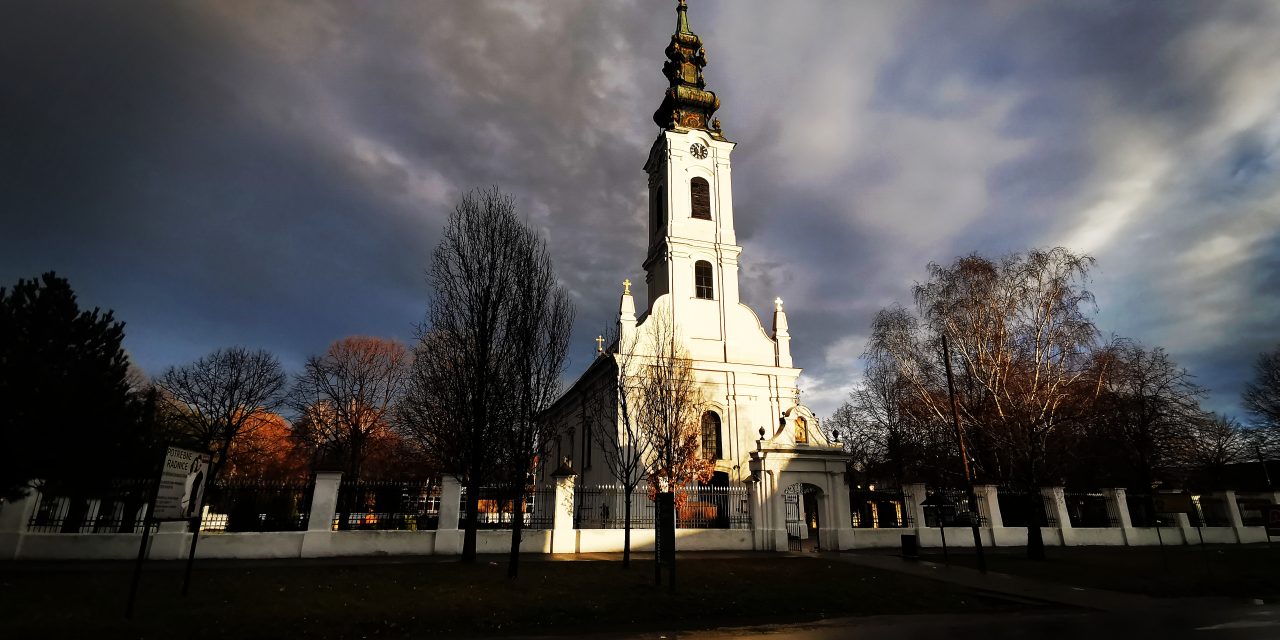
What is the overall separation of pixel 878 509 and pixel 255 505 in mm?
23320

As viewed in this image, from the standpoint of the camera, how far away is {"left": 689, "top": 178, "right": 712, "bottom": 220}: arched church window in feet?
125

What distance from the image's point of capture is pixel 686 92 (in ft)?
137

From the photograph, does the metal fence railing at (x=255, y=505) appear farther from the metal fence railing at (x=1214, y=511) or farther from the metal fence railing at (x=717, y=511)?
the metal fence railing at (x=1214, y=511)

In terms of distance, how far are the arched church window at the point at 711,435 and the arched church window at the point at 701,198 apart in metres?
12.7

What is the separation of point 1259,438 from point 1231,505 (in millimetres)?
19758

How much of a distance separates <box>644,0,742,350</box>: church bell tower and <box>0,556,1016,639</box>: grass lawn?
20534mm

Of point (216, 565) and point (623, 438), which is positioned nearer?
point (216, 565)

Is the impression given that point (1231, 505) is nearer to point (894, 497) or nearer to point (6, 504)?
point (894, 497)

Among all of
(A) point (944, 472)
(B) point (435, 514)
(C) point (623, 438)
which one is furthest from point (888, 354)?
(B) point (435, 514)

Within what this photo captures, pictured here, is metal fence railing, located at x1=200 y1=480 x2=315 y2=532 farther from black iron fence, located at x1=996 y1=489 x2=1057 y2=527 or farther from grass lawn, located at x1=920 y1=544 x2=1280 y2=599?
black iron fence, located at x1=996 y1=489 x2=1057 y2=527

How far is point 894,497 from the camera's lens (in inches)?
1014

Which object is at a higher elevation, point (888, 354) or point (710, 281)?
point (710, 281)

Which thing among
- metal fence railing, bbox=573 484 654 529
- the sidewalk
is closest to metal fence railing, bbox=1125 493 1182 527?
the sidewalk

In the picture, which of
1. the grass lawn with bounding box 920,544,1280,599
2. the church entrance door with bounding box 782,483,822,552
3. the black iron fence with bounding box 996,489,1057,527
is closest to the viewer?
the grass lawn with bounding box 920,544,1280,599
